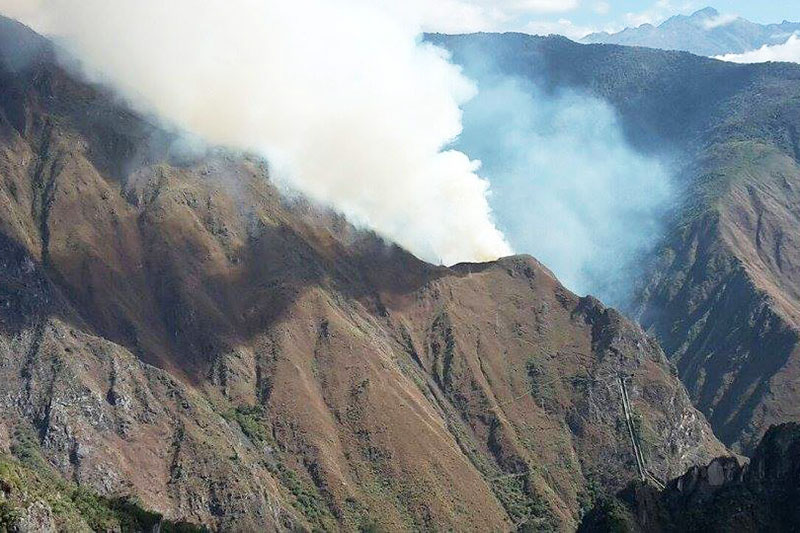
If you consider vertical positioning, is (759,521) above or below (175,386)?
above

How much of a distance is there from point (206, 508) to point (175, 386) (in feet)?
92.4

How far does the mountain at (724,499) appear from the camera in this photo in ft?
442

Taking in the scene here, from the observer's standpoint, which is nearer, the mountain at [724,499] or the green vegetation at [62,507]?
the green vegetation at [62,507]

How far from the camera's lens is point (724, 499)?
452 ft

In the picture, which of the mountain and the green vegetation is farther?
the mountain

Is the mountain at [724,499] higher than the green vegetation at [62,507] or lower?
higher

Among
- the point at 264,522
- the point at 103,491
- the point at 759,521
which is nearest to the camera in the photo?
the point at 759,521

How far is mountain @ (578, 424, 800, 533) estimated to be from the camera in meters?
135

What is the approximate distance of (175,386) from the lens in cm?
19925

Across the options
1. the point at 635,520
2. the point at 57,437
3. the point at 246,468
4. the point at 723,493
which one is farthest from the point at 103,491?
the point at 723,493

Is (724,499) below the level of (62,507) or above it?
above

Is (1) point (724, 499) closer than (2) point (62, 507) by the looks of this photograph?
No

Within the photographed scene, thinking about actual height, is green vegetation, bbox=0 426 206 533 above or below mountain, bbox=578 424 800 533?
below

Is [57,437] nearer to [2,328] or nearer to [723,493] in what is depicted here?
[2,328]
